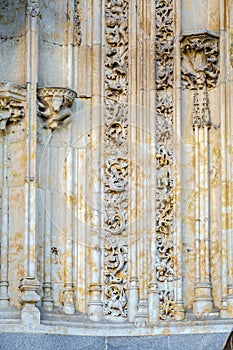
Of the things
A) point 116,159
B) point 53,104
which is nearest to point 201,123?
point 116,159

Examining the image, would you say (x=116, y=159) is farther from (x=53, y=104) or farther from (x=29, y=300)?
(x=29, y=300)

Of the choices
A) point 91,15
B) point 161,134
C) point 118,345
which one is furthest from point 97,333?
point 91,15

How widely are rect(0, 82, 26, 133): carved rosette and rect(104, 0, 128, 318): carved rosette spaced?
99cm

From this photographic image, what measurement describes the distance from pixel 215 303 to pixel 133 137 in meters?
1.91

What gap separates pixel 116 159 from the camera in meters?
15.7

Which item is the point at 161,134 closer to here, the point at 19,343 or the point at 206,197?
the point at 206,197

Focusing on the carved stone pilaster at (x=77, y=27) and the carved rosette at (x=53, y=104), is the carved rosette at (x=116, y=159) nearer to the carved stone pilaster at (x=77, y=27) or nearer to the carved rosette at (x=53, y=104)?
the carved stone pilaster at (x=77, y=27)

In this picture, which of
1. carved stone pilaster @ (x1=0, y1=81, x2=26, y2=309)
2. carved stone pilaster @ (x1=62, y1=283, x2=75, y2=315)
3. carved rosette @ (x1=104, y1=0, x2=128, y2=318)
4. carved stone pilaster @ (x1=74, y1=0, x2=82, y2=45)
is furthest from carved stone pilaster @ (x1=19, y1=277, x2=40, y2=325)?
carved stone pilaster @ (x1=74, y1=0, x2=82, y2=45)

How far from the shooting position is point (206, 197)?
15.7m

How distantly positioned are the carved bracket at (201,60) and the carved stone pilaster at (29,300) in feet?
8.98

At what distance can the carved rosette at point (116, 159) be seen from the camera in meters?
15.5

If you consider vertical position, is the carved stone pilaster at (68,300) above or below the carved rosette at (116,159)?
below

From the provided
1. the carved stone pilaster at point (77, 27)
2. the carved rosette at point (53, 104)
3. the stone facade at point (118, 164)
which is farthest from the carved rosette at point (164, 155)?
the carved rosette at point (53, 104)

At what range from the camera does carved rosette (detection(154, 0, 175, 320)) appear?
15.5 m
